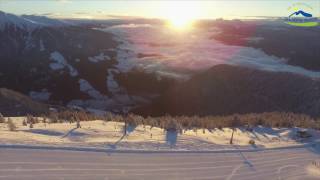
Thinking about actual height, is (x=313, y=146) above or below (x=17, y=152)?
below

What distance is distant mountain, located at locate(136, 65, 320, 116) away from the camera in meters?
35.9

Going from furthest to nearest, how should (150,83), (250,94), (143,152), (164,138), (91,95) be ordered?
(150,83) < (91,95) < (250,94) < (164,138) < (143,152)

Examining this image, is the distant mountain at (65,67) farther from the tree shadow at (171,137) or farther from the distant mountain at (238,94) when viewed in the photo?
the tree shadow at (171,137)

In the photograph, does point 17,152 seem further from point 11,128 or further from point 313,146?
point 313,146

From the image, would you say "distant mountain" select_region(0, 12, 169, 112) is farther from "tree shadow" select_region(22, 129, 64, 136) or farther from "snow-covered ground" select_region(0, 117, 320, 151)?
"tree shadow" select_region(22, 129, 64, 136)

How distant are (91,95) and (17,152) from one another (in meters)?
34.4

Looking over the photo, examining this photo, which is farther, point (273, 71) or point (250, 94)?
point (273, 71)

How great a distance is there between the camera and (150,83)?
4678 centimetres

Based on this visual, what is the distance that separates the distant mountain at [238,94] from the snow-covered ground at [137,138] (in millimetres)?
19741

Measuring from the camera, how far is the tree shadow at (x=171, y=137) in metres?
11.5

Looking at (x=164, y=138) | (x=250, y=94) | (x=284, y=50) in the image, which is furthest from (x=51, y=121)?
(x=284, y=50)

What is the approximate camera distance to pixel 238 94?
39.2 meters

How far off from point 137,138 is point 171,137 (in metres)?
0.99

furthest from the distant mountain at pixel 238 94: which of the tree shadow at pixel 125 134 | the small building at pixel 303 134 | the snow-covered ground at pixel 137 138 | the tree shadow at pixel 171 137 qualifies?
the tree shadow at pixel 125 134
